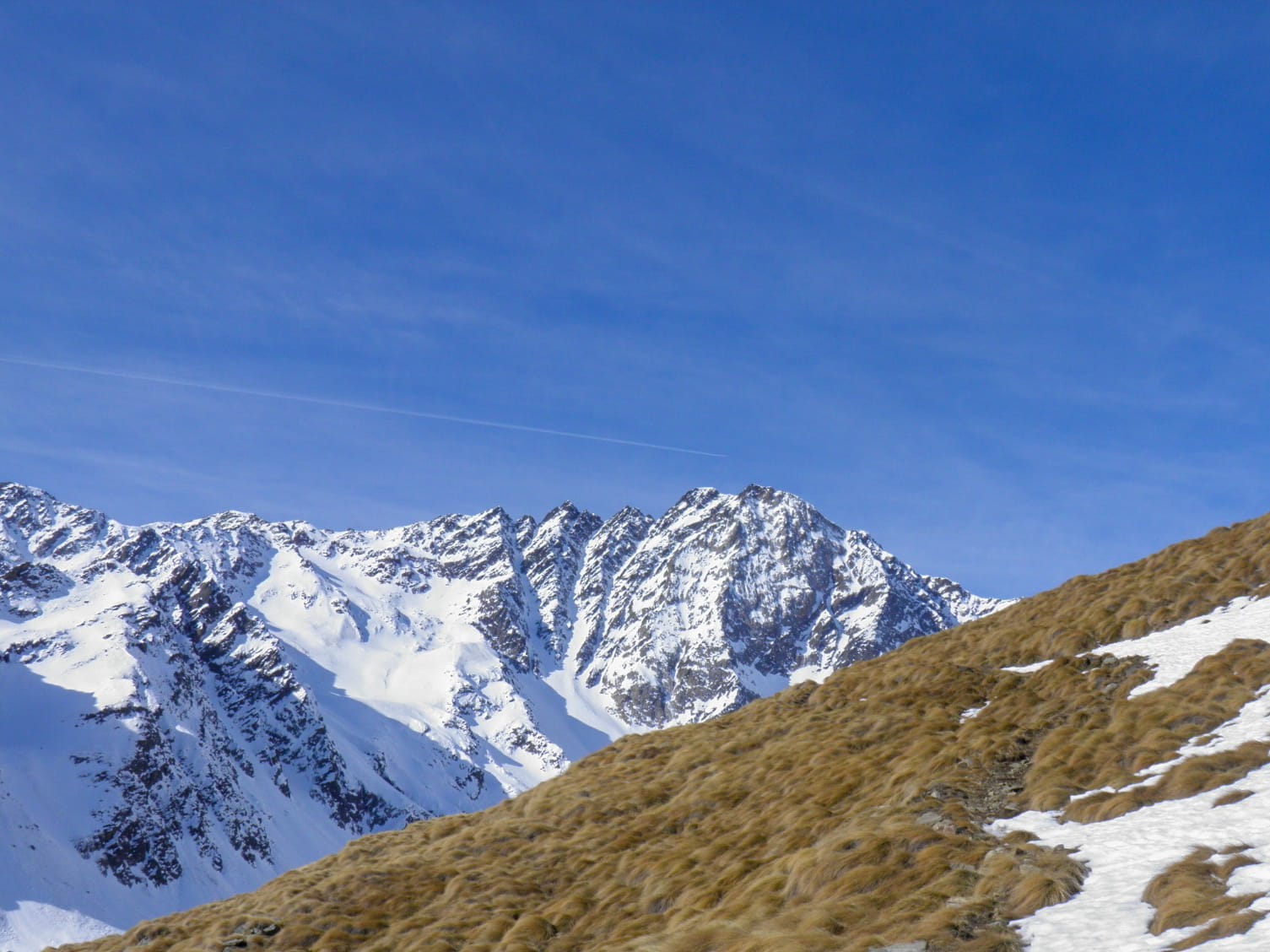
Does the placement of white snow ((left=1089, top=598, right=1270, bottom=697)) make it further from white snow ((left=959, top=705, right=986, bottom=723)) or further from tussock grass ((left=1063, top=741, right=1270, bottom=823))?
tussock grass ((left=1063, top=741, right=1270, bottom=823))

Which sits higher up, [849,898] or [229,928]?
[229,928]

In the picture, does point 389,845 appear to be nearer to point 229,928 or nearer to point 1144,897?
point 229,928

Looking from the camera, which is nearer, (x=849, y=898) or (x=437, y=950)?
(x=849, y=898)

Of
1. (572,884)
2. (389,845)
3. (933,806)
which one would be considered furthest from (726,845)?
(389,845)

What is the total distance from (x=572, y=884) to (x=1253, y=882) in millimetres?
13577

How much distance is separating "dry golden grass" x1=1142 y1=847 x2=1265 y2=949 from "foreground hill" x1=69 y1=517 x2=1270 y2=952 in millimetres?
33

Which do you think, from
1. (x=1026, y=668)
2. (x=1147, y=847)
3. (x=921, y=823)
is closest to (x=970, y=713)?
(x=1026, y=668)

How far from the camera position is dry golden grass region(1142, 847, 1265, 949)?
11.4 metres

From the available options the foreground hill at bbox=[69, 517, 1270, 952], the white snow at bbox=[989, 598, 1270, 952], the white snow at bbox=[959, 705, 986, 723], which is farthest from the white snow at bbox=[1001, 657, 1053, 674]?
the white snow at bbox=[989, 598, 1270, 952]

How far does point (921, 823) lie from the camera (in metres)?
17.7

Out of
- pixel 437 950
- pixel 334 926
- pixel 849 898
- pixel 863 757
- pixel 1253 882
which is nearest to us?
pixel 1253 882

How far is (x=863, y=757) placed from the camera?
2395 cm

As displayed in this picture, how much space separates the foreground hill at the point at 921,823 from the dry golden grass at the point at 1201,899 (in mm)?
33

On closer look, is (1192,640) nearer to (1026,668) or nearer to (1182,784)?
(1026,668)
